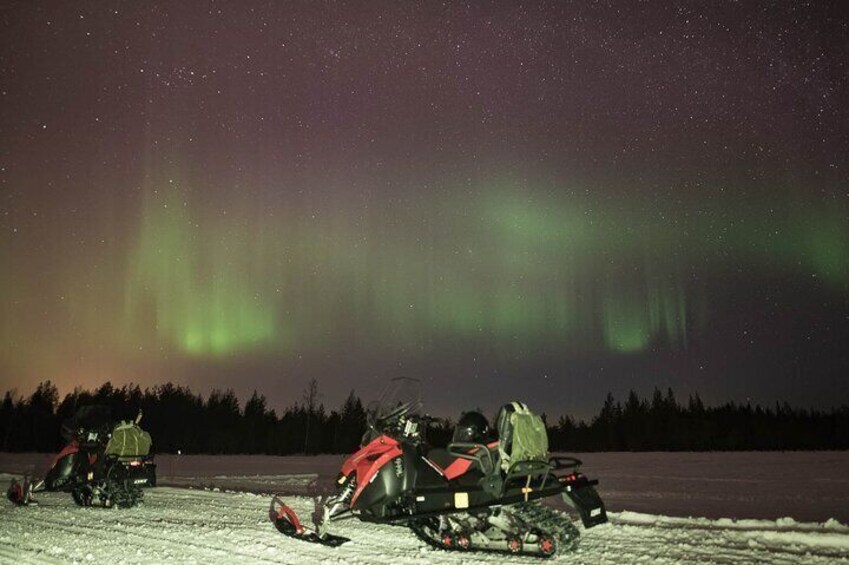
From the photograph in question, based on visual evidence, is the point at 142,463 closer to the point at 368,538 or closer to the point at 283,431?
the point at 368,538

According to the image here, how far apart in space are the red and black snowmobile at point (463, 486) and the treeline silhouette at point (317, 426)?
61914 millimetres

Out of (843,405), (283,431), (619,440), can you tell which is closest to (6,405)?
(283,431)

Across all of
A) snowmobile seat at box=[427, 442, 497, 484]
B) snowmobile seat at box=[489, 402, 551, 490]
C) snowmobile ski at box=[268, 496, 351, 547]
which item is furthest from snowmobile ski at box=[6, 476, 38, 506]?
snowmobile seat at box=[489, 402, 551, 490]

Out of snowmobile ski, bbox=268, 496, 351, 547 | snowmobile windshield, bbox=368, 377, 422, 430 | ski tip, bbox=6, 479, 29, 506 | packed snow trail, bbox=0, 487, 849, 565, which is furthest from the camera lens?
ski tip, bbox=6, 479, 29, 506

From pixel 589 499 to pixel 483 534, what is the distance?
1179mm

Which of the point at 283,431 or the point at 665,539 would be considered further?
the point at 283,431

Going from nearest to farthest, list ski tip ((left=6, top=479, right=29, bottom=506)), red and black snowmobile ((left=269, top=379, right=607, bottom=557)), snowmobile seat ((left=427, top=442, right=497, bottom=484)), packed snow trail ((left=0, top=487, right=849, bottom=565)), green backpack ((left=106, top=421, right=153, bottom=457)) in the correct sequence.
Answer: packed snow trail ((left=0, top=487, right=849, bottom=565)) → red and black snowmobile ((left=269, top=379, right=607, bottom=557)) → snowmobile seat ((left=427, top=442, right=497, bottom=484)) → ski tip ((left=6, top=479, right=29, bottom=506)) → green backpack ((left=106, top=421, right=153, bottom=457))

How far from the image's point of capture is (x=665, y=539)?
21.9 ft

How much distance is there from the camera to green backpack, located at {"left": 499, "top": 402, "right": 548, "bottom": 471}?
5977 mm

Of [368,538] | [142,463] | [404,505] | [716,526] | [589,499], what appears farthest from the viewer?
[142,463]

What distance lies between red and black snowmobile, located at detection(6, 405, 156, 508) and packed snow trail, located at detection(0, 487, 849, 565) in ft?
3.19

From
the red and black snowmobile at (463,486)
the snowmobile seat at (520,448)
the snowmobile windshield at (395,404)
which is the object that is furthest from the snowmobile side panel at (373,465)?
the snowmobile seat at (520,448)

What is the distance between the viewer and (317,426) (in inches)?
2847

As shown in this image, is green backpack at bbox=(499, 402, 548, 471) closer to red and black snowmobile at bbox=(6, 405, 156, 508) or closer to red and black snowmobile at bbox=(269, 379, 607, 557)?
red and black snowmobile at bbox=(269, 379, 607, 557)
